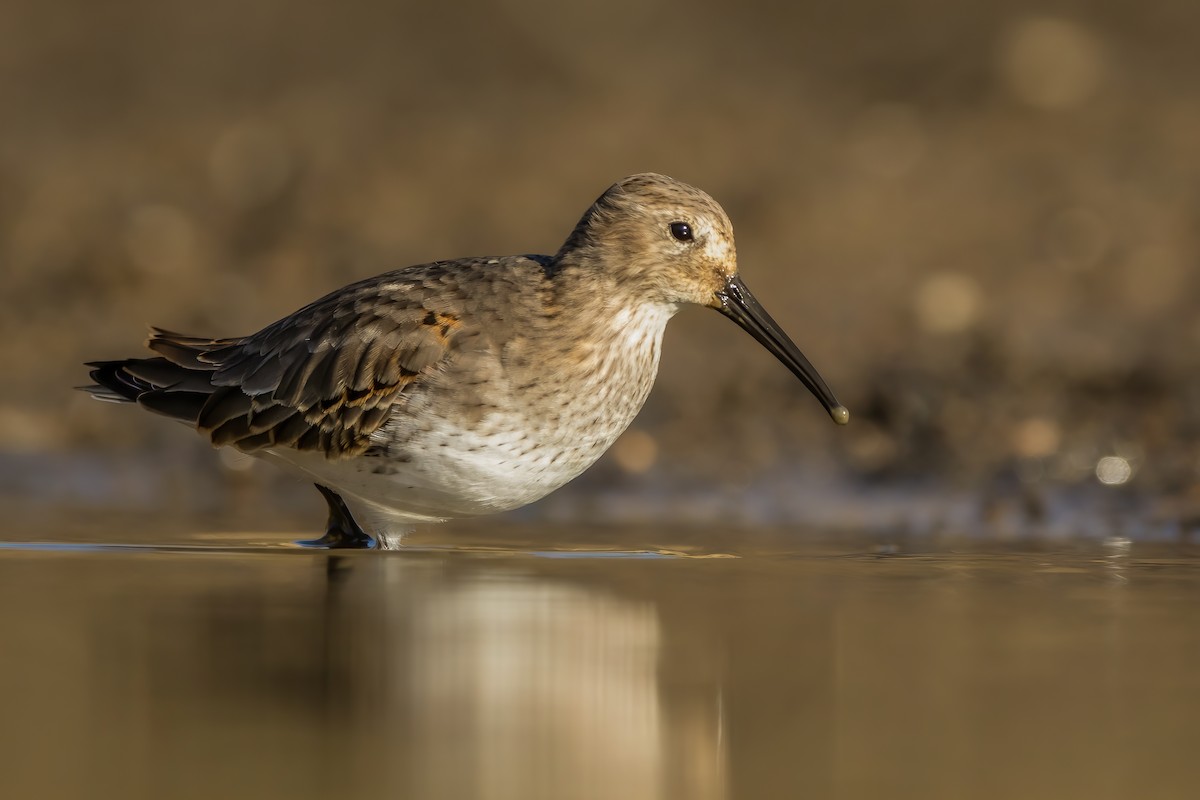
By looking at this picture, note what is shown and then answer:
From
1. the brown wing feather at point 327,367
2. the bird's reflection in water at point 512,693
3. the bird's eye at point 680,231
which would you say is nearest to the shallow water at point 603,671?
the bird's reflection in water at point 512,693

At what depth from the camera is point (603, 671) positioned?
574cm

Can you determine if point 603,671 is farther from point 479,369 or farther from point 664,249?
point 664,249

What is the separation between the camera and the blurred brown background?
10.7 m

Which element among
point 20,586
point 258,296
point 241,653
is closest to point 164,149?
point 258,296

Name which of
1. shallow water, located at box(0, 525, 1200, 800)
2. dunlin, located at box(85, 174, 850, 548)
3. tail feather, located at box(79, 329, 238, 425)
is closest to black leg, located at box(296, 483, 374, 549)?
dunlin, located at box(85, 174, 850, 548)

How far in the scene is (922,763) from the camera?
15.2 ft

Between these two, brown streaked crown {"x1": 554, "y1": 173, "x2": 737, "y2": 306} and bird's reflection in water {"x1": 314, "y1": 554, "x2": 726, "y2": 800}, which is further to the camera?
brown streaked crown {"x1": 554, "y1": 173, "x2": 737, "y2": 306}

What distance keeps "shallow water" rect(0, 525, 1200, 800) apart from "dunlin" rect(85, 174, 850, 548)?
1.39ft

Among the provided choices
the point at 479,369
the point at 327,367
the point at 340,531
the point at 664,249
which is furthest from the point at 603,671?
the point at 340,531

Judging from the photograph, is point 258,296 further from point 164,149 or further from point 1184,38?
point 1184,38

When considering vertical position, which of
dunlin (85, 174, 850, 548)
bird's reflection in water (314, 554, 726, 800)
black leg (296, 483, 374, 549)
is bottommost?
bird's reflection in water (314, 554, 726, 800)

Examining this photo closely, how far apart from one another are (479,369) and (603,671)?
93.3 inches

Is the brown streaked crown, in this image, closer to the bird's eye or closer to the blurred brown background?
the bird's eye

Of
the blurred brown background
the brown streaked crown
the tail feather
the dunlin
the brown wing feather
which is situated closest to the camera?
the dunlin
